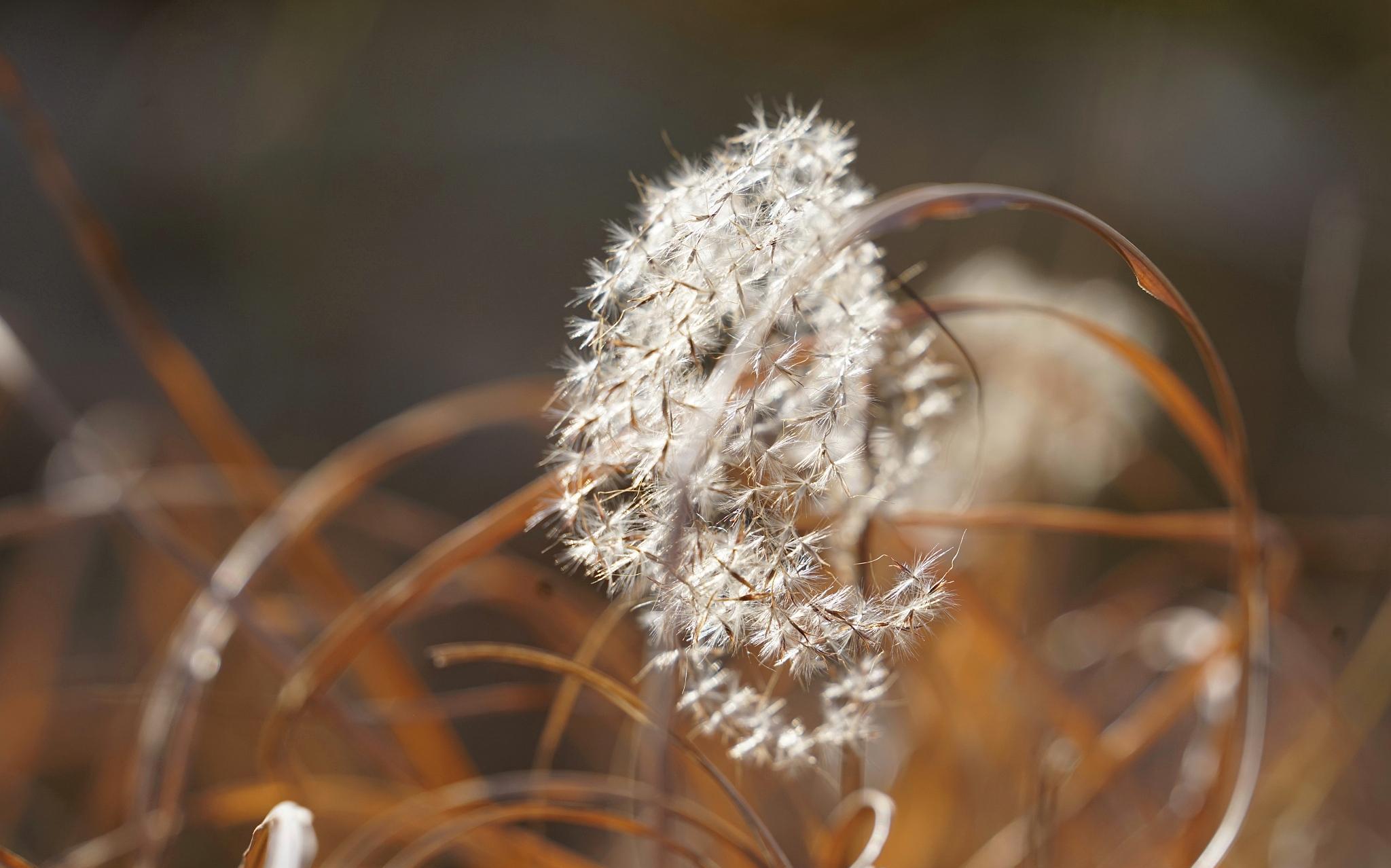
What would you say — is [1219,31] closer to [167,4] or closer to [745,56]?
[745,56]

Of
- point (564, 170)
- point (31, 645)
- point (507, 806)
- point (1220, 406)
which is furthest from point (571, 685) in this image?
point (564, 170)

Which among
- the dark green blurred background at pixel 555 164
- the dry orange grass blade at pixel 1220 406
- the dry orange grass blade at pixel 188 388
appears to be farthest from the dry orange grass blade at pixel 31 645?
the dry orange grass blade at pixel 1220 406

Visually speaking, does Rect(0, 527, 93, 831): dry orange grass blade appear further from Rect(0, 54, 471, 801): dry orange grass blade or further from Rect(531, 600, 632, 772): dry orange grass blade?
Rect(531, 600, 632, 772): dry orange grass blade

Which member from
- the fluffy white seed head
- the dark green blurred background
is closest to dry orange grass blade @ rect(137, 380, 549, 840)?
the fluffy white seed head

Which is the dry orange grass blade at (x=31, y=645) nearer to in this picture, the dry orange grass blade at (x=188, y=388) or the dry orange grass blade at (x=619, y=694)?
the dry orange grass blade at (x=188, y=388)

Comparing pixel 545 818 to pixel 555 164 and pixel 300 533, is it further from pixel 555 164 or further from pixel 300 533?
pixel 555 164


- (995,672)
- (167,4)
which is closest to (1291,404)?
(995,672)
